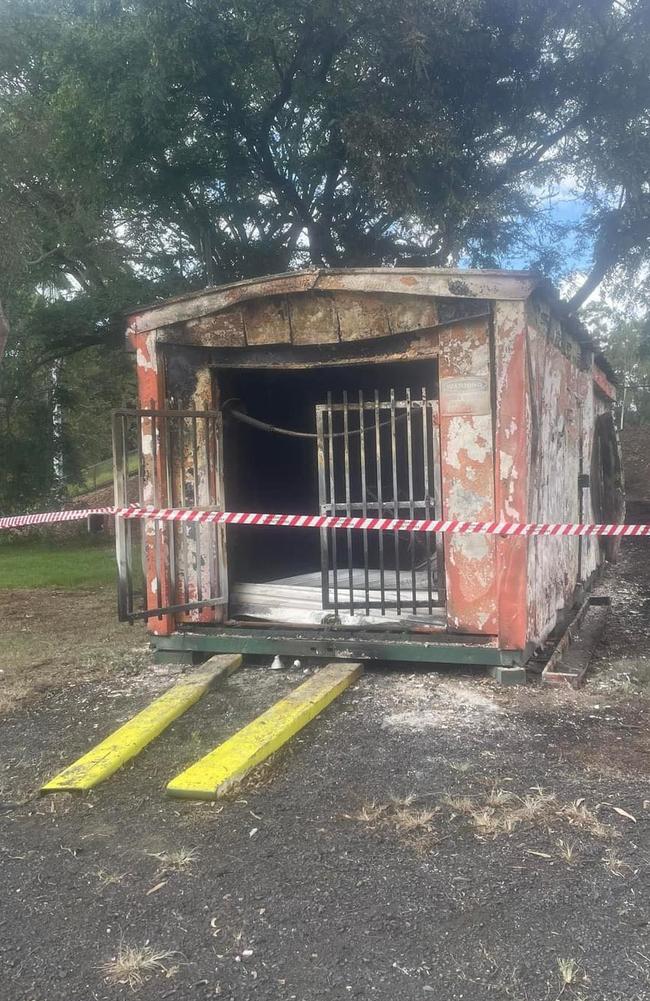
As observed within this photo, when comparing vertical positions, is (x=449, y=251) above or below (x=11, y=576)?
above

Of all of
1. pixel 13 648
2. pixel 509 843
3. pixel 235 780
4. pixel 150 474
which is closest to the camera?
pixel 509 843

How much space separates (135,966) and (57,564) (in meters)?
12.5

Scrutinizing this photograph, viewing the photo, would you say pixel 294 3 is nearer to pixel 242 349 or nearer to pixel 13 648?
pixel 242 349

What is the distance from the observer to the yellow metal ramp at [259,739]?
3.94 m

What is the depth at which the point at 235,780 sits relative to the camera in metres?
4.02

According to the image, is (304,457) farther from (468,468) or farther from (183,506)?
(468,468)

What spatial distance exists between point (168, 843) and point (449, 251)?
1170cm

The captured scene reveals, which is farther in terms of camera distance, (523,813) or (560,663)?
(560,663)

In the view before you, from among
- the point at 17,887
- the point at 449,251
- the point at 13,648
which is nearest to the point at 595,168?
the point at 449,251

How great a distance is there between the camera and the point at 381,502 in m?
6.03

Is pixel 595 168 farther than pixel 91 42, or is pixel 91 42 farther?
pixel 595 168

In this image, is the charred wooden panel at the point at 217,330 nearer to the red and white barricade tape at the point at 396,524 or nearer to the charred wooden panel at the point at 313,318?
the charred wooden panel at the point at 313,318

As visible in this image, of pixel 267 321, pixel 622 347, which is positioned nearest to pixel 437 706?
pixel 267 321

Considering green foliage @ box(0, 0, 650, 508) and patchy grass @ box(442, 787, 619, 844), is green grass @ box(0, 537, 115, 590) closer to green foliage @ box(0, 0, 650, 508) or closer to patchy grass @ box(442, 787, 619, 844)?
green foliage @ box(0, 0, 650, 508)
